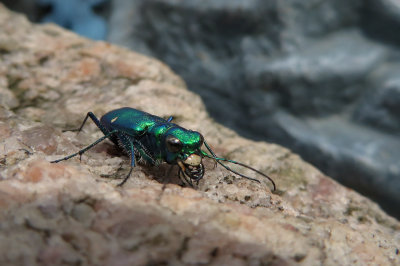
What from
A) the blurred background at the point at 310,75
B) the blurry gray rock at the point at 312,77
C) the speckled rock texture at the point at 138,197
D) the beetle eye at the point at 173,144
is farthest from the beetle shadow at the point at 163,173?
the blurred background at the point at 310,75

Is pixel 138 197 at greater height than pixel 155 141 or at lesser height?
lesser

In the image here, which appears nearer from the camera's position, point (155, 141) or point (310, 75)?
point (155, 141)

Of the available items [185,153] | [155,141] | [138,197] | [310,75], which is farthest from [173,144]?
[310,75]

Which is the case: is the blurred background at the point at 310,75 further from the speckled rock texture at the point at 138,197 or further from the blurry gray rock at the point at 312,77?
the speckled rock texture at the point at 138,197

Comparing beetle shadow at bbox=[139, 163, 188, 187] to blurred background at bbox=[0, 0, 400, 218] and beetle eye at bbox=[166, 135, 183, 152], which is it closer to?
beetle eye at bbox=[166, 135, 183, 152]

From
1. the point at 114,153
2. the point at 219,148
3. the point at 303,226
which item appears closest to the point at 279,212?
the point at 303,226

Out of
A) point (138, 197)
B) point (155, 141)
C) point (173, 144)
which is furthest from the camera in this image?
point (155, 141)

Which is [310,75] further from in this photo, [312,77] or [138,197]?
[138,197]

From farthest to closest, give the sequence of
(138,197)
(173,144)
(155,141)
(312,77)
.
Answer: (312,77), (155,141), (173,144), (138,197)

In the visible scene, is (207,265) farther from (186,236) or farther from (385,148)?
(385,148)
